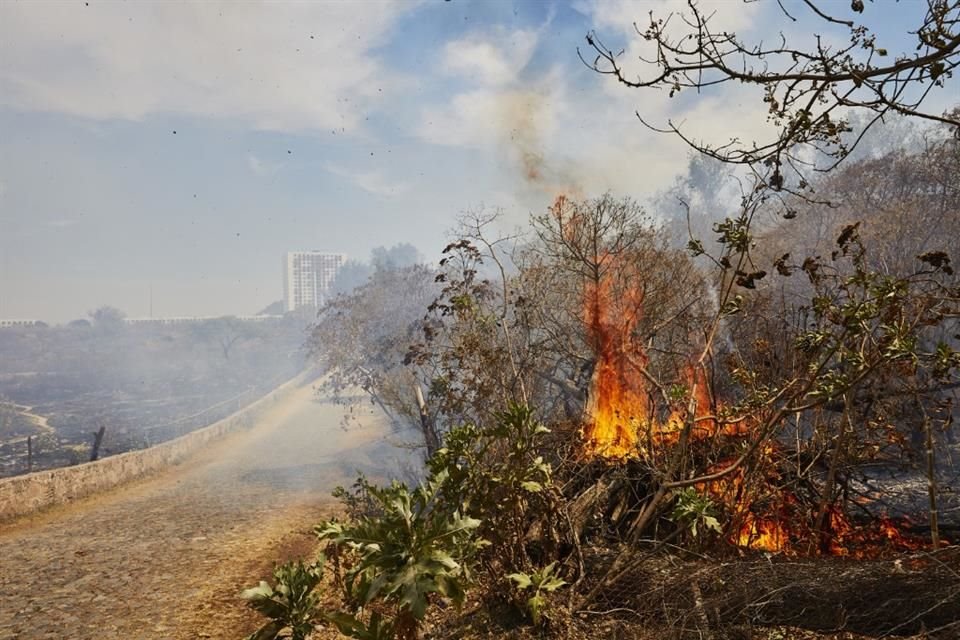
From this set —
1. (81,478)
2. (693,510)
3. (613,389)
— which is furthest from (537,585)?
(81,478)

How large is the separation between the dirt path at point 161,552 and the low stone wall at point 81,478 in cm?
40

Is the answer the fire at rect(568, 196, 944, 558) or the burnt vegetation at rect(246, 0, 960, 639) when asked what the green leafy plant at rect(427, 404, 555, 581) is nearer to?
the burnt vegetation at rect(246, 0, 960, 639)

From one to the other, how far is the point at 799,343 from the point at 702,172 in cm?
7967

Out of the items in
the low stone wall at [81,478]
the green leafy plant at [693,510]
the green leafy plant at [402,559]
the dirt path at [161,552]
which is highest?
the green leafy plant at [402,559]

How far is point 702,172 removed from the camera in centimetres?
7712

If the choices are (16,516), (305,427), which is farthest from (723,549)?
(305,427)

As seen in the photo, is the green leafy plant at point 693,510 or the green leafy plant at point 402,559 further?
the green leafy plant at point 693,510

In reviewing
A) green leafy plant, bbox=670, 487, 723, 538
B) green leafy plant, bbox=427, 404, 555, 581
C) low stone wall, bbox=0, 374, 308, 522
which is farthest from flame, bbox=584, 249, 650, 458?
low stone wall, bbox=0, 374, 308, 522

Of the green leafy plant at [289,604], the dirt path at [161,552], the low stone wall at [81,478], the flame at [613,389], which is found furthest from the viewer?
the low stone wall at [81,478]

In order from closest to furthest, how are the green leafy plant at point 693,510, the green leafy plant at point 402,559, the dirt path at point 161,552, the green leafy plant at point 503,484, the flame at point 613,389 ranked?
the green leafy plant at point 402,559 < the green leafy plant at point 503,484 < the green leafy plant at point 693,510 < the dirt path at point 161,552 < the flame at point 613,389

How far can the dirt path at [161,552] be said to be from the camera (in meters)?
7.95

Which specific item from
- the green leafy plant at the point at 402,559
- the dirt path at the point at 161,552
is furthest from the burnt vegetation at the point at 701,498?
the dirt path at the point at 161,552

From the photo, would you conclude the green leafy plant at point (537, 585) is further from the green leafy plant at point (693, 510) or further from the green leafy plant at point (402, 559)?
the green leafy plant at point (402, 559)

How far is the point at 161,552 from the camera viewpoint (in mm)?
11109
